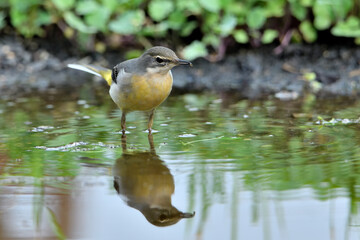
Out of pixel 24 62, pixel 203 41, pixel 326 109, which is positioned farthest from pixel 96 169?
pixel 24 62

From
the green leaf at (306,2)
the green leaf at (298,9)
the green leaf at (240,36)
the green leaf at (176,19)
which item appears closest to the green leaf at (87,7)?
the green leaf at (176,19)

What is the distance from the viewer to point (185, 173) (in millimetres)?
4477

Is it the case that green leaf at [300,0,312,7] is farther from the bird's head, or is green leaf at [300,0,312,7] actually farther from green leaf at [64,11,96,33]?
the bird's head

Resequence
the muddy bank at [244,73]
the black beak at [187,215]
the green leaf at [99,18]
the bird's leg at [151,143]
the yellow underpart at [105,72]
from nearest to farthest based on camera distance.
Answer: the black beak at [187,215] < the bird's leg at [151,143] < the yellow underpart at [105,72] < the muddy bank at [244,73] < the green leaf at [99,18]

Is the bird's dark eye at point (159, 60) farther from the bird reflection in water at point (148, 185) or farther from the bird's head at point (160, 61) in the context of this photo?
the bird reflection in water at point (148, 185)

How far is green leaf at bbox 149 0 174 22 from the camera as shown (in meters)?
8.97

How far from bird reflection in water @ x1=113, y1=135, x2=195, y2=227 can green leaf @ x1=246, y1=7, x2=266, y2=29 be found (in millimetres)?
4008

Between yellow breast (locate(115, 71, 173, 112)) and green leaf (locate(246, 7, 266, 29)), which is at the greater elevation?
green leaf (locate(246, 7, 266, 29))

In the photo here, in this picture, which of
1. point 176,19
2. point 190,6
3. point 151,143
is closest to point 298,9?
point 190,6

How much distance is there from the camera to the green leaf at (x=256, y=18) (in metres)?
8.70

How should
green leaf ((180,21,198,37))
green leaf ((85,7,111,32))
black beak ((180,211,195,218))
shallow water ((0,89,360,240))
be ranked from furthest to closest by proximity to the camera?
green leaf ((85,7,111,32)) → green leaf ((180,21,198,37)) → black beak ((180,211,195,218)) → shallow water ((0,89,360,240))

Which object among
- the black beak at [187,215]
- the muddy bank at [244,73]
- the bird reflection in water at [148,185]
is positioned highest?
the muddy bank at [244,73]

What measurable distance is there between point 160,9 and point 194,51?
862 millimetres

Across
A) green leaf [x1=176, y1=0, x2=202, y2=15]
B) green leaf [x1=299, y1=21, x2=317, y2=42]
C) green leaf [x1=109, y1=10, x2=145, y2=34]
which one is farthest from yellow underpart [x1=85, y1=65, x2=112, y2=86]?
green leaf [x1=299, y1=21, x2=317, y2=42]
